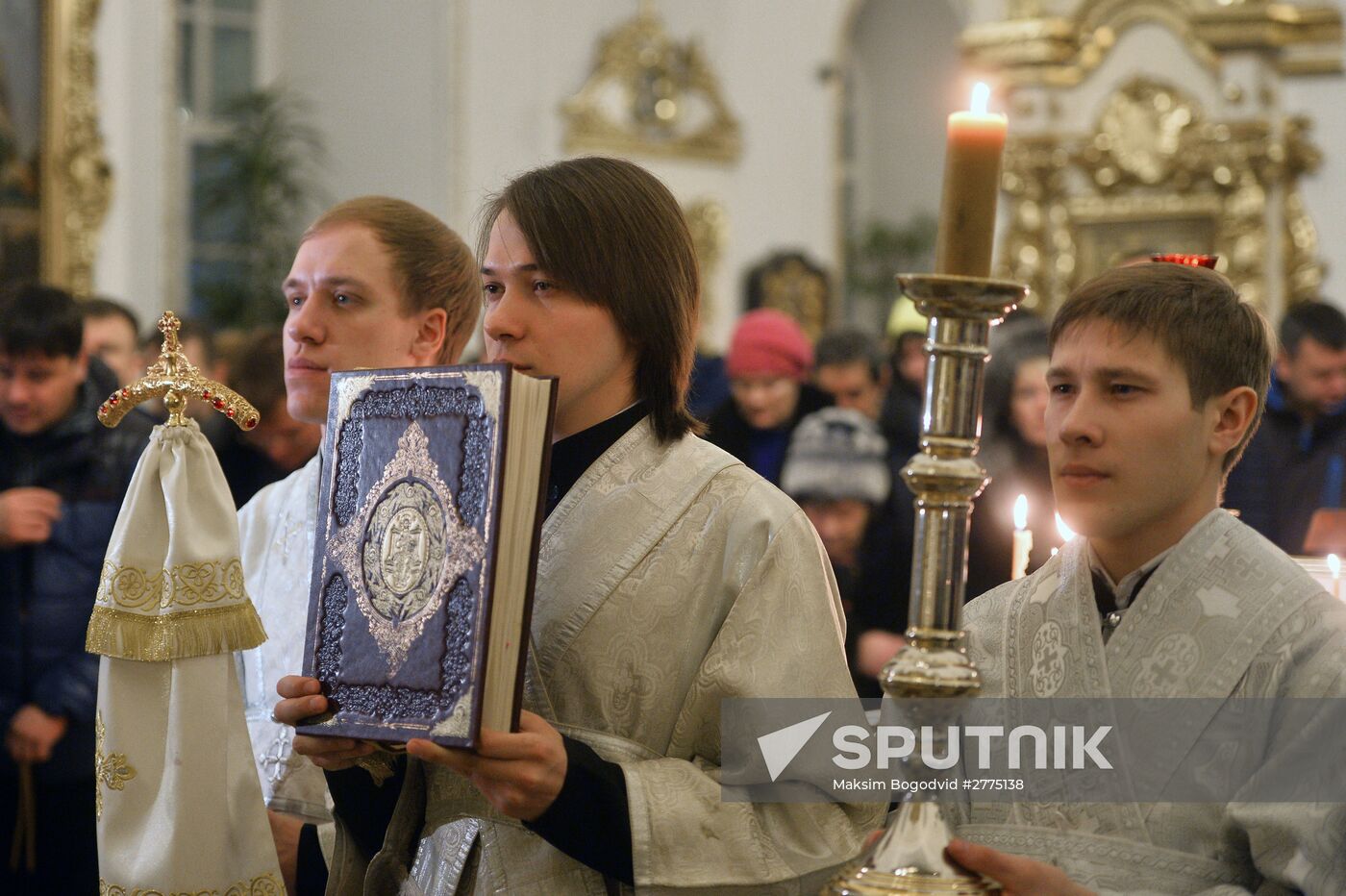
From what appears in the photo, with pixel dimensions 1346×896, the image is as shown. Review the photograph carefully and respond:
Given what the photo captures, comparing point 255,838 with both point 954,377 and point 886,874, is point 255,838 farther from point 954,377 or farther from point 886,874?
point 954,377

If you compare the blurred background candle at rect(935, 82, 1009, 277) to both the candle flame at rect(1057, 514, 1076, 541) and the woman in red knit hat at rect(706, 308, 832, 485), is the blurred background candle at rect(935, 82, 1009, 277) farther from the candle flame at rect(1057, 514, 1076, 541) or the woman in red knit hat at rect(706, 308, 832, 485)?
the woman in red knit hat at rect(706, 308, 832, 485)

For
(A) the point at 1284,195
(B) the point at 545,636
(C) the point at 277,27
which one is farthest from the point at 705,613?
(C) the point at 277,27

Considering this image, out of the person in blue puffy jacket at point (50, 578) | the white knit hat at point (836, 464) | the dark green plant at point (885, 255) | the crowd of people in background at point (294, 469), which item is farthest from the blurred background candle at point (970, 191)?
the dark green plant at point (885, 255)

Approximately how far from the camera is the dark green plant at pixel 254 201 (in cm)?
1043

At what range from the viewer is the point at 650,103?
41.2 ft

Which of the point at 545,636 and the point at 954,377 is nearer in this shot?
the point at 954,377

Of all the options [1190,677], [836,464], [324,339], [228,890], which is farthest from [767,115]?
[1190,677]

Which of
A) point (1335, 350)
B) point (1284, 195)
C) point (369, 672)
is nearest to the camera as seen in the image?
point (369, 672)

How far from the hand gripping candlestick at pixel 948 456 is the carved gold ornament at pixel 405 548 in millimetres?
493

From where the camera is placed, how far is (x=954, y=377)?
1489 mm

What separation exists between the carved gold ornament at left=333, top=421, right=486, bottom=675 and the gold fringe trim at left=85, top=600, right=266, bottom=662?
0.34 m

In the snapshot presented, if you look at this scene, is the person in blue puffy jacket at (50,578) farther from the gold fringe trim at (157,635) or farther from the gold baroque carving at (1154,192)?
the gold baroque carving at (1154,192)

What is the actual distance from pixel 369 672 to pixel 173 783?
0.47 m

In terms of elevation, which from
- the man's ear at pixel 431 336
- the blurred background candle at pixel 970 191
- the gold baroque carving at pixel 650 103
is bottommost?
the man's ear at pixel 431 336
